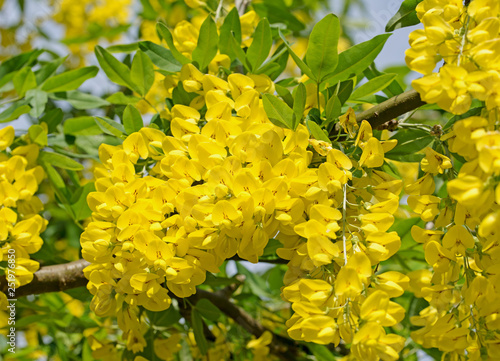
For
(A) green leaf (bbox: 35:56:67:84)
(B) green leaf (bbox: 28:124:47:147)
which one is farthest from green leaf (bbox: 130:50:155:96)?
(A) green leaf (bbox: 35:56:67:84)

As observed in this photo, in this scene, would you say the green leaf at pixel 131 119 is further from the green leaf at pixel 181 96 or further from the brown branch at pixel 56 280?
the brown branch at pixel 56 280

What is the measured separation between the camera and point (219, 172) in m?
0.77

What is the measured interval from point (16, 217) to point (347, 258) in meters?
0.60

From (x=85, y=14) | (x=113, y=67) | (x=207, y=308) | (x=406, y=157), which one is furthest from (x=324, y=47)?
(x=85, y=14)

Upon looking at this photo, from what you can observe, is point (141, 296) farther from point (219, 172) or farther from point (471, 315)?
point (471, 315)

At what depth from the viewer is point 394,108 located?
895 millimetres

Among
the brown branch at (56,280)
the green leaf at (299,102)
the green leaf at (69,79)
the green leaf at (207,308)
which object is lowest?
the green leaf at (207,308)

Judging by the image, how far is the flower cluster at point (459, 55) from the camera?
0.65 m

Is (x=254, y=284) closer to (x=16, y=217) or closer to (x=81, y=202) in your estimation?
(x=81, y=202)

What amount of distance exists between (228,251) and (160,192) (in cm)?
13

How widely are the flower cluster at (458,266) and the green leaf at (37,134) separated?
756 millimetres

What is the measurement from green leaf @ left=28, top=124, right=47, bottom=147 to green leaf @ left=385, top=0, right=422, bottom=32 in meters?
0.72

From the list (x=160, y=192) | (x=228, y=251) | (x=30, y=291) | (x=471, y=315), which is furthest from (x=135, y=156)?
(x=471, y=315)

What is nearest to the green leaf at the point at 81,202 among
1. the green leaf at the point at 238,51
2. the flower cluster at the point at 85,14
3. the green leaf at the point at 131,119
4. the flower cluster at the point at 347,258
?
the green leaf at the point at 131,119
